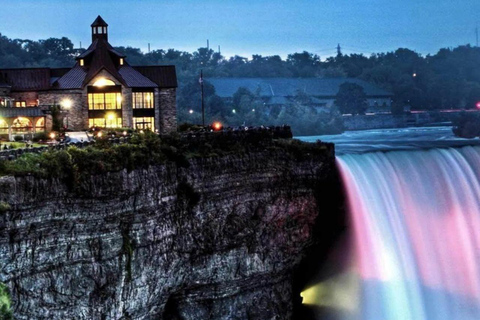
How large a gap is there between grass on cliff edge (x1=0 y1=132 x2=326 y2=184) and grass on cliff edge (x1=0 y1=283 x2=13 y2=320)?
4.38 m

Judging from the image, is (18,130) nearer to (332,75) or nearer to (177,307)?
(177,307)

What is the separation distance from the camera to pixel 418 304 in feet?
146

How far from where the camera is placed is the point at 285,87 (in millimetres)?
145875

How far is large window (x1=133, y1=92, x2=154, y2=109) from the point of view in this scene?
2372 inches

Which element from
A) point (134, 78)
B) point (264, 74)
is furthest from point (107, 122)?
point (264, 74)

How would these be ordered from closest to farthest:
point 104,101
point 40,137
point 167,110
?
point 40,137 → point 104,101 → point 167,110

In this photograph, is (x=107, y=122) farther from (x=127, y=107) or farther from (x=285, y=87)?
(x=285, y=87)

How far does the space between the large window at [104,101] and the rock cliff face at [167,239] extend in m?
17.5

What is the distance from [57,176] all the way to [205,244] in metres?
10.7

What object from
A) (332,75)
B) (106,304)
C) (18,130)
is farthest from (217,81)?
(106,304)

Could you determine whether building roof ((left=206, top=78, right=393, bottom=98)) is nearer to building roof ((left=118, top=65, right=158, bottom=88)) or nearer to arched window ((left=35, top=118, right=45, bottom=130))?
building roof ((left=118, top=65, right=158, bottom=88))

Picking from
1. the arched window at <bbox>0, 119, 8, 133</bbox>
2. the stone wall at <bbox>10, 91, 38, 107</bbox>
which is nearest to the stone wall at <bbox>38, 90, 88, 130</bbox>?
the stone wall at <bbox>10, 91, 38, 107</bbox>

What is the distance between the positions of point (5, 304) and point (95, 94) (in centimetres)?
3168

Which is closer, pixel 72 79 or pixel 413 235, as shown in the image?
pixel 413 235
